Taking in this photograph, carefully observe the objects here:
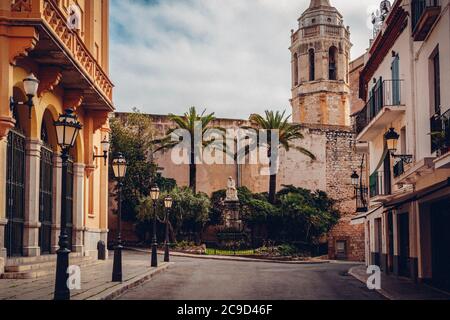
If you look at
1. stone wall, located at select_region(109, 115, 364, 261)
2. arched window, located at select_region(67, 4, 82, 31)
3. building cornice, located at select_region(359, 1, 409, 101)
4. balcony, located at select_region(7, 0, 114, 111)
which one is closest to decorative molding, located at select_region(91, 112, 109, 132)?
balcony, located at select_region(7, 0, 114, 111)

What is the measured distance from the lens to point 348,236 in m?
46.2

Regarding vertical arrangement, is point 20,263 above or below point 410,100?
below

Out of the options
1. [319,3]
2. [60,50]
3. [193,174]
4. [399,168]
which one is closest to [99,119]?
[60,50]

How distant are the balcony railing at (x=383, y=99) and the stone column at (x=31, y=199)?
35.0 feet

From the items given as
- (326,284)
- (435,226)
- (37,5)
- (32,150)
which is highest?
(37,5)

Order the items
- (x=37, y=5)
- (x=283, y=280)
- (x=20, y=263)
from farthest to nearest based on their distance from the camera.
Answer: (x=283, y=280), (x=20, y=263), (x=37, y=5)

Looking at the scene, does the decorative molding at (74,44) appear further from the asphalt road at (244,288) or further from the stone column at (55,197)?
the asphalt road at (244,288)

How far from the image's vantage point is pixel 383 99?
2225 centimetres

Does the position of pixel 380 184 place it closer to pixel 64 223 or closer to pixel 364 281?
pixel 364 281

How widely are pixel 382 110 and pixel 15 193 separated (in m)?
11.2

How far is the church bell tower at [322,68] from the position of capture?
55562 mm
